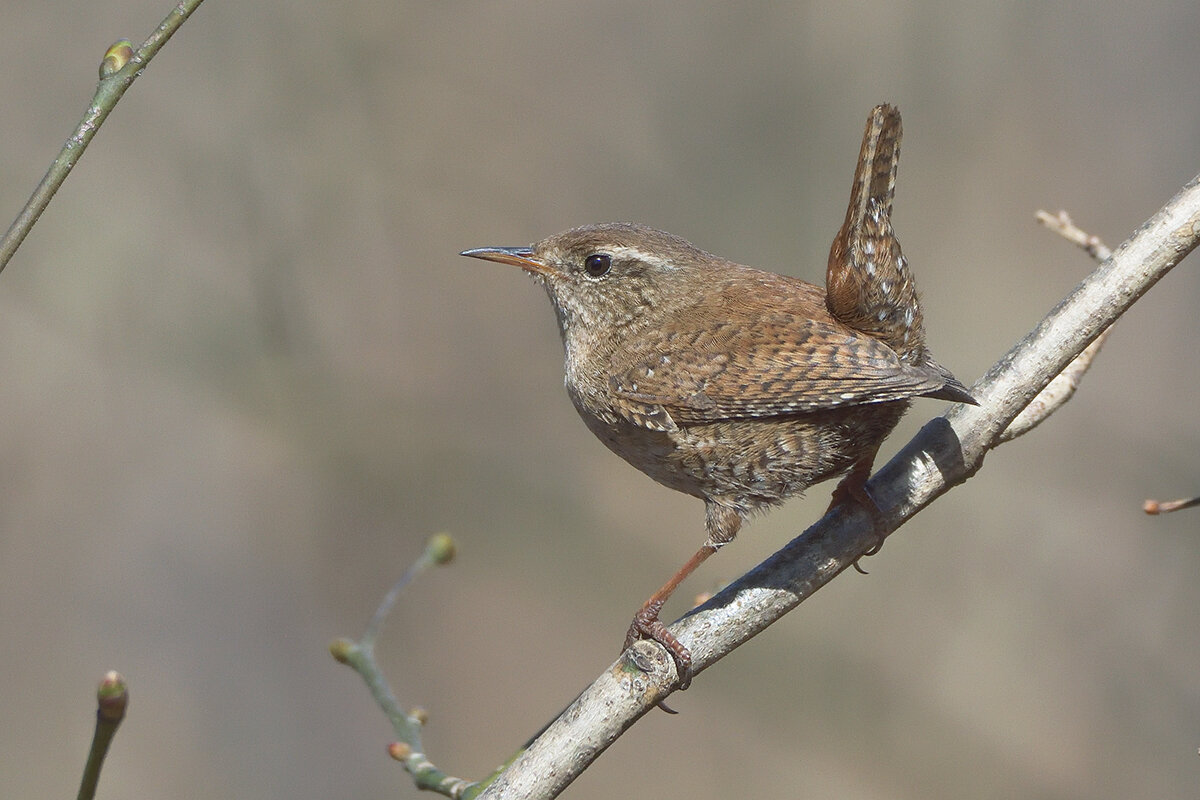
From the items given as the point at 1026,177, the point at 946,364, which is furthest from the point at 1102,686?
the point at 1026,177

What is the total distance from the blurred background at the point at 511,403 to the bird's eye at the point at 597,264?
1.44 meters

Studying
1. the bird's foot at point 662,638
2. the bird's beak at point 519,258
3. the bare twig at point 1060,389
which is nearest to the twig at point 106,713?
the bird's foot at point 662,638

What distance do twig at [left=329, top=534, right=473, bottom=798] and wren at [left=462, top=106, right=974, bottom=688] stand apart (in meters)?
0.54

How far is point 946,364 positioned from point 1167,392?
1324 millimetres

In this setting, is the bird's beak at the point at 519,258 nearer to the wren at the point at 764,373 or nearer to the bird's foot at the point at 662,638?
the wren at the point at 764,373

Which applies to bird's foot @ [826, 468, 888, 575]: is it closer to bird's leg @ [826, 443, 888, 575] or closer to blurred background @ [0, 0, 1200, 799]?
bird's leg @ [826, 443, 888, 575]

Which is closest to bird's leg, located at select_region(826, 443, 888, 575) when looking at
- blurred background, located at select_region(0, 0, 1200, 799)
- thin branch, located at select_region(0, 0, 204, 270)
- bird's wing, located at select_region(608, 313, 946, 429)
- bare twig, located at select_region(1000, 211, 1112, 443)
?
bird's wing, located at select_region(608, 313, 946, 429)

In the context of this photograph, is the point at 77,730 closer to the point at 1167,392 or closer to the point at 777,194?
the point at 777,194

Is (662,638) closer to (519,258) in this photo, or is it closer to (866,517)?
(866,517)

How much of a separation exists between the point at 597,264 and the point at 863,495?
1.13 meters

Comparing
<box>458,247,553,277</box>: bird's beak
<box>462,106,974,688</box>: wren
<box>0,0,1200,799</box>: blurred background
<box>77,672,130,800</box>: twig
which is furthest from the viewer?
<box>0,0,1200,799</box>: blurred background

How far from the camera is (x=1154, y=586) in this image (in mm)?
5145

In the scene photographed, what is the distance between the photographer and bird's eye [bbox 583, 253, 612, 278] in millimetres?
3363

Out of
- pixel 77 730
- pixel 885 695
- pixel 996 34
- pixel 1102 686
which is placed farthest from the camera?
pixel 996 34
